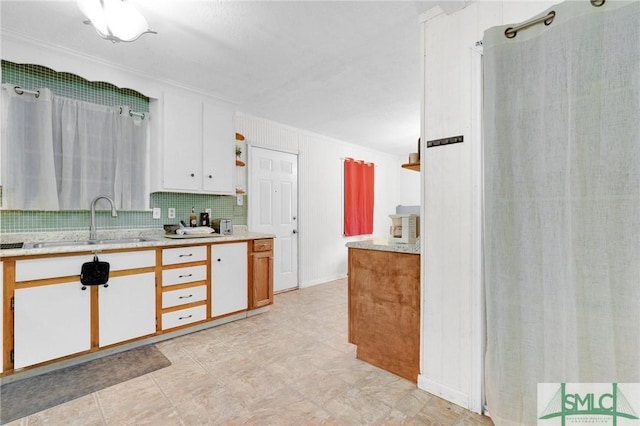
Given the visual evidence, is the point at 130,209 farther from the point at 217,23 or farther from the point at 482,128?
the point at 482,128

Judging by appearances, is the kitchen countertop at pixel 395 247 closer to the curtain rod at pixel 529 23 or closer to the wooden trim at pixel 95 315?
the curtain rod at pixel 529 23

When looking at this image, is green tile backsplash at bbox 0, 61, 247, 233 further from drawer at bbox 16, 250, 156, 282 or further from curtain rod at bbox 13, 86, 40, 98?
drawer at bbox 16, 250, 156, 282

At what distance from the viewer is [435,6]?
1807mm

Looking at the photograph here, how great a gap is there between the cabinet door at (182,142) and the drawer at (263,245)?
876mm

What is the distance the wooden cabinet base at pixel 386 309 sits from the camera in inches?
78.7

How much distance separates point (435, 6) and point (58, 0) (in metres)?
2.34

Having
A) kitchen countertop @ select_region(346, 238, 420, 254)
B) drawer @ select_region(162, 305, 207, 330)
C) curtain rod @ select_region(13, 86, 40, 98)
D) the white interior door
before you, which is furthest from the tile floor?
curtain rod @ select_region(13, 86, 40, 98)

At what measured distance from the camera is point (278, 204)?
4.36m

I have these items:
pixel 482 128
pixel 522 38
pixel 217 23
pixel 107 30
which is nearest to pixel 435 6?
pixel 522 38

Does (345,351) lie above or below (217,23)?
below

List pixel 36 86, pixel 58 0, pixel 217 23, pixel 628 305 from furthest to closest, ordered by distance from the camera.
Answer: pixel 36 86, pixel 217 23, pixel 58 0, pixel 628 305

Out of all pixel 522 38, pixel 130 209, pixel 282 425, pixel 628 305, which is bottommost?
pixel 282 425

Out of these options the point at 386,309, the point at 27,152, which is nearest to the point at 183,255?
the point at 27,152

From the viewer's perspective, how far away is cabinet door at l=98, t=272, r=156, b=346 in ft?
7.54
